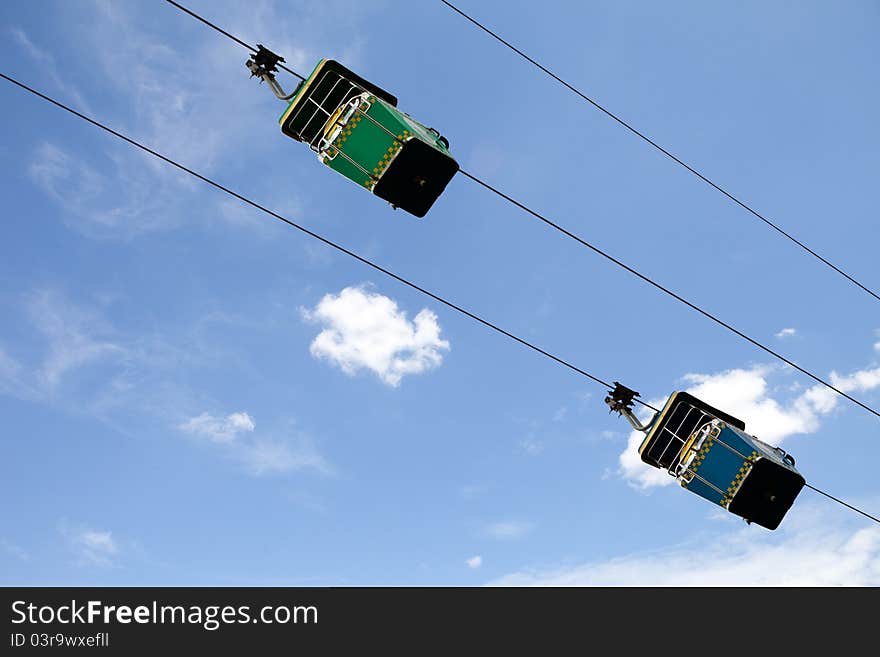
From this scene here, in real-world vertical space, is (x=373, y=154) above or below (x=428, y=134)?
below

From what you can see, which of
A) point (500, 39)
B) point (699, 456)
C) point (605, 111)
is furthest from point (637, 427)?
point (500, 39)

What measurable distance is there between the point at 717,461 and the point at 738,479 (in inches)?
21.6

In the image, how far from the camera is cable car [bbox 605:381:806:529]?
13273 millimetres

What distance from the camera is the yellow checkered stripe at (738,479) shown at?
13266 millimetres

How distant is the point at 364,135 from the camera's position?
1055 cm

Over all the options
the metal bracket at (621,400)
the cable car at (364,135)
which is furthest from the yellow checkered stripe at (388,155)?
the metal bracket at (621,400)

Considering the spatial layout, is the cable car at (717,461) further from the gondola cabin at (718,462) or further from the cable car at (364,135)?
the cable car at (364,135)

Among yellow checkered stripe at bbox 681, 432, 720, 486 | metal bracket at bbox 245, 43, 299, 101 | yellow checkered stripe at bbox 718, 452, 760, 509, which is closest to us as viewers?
metal bracket at bbox 245, 43, 299, 101

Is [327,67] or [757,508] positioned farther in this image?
[757,508]

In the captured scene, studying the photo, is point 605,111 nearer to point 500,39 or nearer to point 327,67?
point 500,39

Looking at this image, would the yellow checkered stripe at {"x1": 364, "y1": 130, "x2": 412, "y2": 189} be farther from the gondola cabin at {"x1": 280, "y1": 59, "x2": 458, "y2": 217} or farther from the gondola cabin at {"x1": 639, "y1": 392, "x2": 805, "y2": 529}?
the gondola cabin at {"x1": 639, "y1": 392, "x2": 805, "y2": 529}

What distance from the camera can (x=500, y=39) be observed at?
1199 centimetres

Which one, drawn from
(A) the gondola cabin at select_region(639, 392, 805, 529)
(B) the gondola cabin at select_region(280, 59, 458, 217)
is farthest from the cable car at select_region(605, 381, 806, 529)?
(B) the gondola cabin at select_region(280, 59, 458, 217)

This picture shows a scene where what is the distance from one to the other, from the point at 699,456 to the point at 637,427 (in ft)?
4.80
